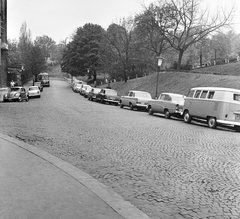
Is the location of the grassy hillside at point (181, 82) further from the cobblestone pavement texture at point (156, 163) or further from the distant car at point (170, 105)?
the cobblestone pavement texture at point (156, 163)

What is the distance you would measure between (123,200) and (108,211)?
65 cm

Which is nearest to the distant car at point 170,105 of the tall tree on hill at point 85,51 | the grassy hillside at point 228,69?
the grassy hillside at point 228,69

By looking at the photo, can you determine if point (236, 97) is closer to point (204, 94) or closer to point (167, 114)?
point (204, 94)

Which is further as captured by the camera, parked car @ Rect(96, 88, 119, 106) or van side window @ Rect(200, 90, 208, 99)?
parked car @ Rect(96, 88, 119, 106)

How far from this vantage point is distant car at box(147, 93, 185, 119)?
20812mm

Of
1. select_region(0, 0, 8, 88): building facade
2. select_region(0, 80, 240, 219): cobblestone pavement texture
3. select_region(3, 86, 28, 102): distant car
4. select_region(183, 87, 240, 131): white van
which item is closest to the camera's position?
select_region(0, 80, 240, 219): cobblestone pavement texture

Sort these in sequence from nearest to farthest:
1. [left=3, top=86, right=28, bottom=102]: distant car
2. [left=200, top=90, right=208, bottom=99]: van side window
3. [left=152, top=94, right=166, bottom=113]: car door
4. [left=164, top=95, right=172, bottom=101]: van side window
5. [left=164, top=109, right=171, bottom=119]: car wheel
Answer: [left=200, top=90, right=208, bottom=99]: van side window, [left=164, top=109, right=171, bottom=119]: car wheel, [left=164, top=95, right=172, bottom=101]: van side window, [left=152, top=94, right=166, bottom=113]: car door, [left=3, top=86, right=28, bottom=102]: distant car

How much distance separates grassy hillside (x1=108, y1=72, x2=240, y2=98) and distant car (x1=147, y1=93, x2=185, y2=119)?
10.3m

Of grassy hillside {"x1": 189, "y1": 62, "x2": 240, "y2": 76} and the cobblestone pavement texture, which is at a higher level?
grassy hillside {"x1": 189, "y1": 62, "x2": 240, "y2": 76}

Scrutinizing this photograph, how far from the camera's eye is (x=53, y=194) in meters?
5.38

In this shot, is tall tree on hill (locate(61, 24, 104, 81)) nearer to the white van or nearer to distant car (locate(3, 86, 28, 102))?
distant car (locate(3, 86, 28, 102))

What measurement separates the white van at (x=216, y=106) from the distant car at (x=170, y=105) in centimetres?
177

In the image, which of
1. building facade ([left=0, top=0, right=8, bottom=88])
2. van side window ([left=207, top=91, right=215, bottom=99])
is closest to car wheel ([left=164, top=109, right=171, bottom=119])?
van side window ([left=207, top=91, right=215, bottom=99])

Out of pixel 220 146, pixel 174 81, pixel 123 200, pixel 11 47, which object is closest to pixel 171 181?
pixel 123 200
